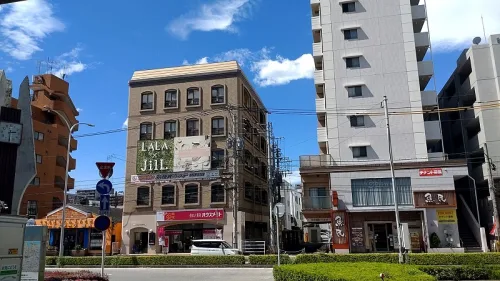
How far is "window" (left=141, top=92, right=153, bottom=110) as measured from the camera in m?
44.8

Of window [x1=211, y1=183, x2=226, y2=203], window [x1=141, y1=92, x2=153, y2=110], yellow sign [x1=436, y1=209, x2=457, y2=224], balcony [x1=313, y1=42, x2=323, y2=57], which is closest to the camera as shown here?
yellow sign [x1=436, y1=209, x2=457, y2=224]

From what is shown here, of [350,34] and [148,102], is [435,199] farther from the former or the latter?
[148,102]

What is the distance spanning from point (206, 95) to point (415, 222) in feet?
76.0

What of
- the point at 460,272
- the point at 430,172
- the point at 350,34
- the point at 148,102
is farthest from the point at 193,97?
the point at 460,272

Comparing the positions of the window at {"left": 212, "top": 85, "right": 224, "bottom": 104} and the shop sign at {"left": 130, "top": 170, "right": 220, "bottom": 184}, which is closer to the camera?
the shop sign at {"left": 130, "top": 170, "right": 220, "bottom": 184}

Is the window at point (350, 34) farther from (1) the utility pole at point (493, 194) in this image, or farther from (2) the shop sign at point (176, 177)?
(2) the shop sign at point (176, 177)

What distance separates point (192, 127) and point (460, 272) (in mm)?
30652

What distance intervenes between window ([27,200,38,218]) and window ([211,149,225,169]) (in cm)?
2379

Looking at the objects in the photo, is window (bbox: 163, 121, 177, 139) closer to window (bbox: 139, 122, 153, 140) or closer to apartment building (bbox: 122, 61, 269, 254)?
apartment building (bbox: 122, 61, 269, 254)

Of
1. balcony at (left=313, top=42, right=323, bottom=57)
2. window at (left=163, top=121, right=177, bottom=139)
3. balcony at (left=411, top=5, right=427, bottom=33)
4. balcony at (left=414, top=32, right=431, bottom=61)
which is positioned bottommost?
window at (left=163, top=121, right=177, bottom=139)

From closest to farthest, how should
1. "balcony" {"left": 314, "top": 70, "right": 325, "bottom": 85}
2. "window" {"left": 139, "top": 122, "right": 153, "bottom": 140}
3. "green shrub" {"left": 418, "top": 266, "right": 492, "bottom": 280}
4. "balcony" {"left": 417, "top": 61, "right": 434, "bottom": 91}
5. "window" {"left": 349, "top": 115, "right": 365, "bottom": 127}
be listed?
1. "green shrub" {"left": 418, "top": 266, "right": 492, "bottom": 280}
2. "window" {"left": 349, "top": 115, "right": 365, "bottom": 127}
3. "balcony" {"left": 417, "top": 61, "right": 434, "bottom": 91}
4. "balcony" {"left": 314, "top": 70, "right": 325, "bottom": 85}
5. "window" {"left": 139, "top": 122, "right": 153, "bottom": 140}

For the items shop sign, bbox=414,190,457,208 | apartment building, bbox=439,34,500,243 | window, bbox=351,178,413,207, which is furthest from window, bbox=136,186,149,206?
apartment building, bbox=439,34,500,243

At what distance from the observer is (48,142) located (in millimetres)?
53531

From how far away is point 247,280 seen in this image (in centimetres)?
1886
